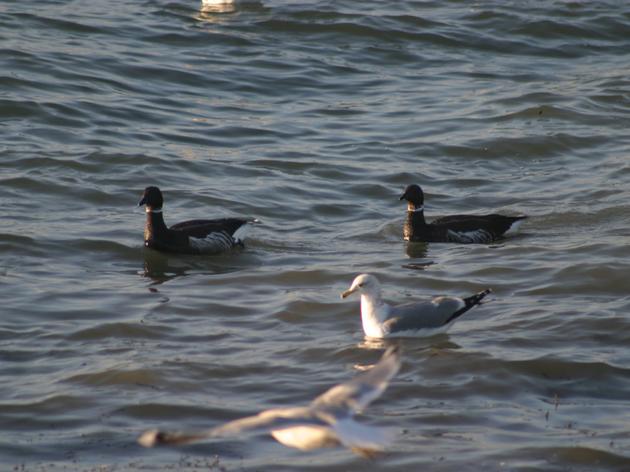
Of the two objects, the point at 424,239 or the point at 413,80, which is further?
the point at 413,80

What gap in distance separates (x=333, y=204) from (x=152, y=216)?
2.73 metres

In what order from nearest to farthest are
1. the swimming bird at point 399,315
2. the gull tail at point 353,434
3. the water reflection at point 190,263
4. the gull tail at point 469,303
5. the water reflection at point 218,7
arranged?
the gull tail at point 353,434, the swimming bird at point 399,315, the gull tail at point 469,303, the water reflection at point 190,263, the water reflection at point 218,7

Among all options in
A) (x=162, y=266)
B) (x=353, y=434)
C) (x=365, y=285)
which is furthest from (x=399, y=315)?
(x=353, y=434)

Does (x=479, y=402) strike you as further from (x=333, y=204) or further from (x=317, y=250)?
(x=333, y=204)

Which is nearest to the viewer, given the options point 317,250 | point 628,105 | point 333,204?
point 317,250

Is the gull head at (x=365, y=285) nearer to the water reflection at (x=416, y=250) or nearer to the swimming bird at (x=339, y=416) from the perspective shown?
the water reflection at (x=416, y=250)

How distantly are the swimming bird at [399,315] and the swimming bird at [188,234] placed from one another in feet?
11.5

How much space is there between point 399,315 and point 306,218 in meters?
4.94

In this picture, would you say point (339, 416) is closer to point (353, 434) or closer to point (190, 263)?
point (353, 434)

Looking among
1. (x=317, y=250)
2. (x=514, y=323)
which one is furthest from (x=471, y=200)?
(x=514, y=323)

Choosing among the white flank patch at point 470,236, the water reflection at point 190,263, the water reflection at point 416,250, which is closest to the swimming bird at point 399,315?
the water reflection at point 190,263

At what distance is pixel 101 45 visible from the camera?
22.4 m

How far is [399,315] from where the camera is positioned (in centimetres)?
1046

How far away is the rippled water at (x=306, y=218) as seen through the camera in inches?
343
